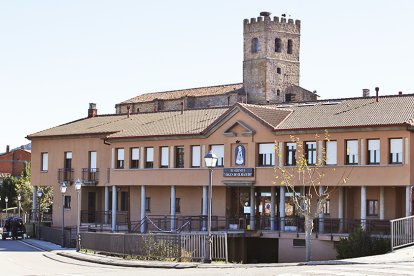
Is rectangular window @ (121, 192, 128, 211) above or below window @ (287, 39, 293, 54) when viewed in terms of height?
below

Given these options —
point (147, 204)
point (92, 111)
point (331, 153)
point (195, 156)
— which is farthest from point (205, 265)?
point (92, 111)

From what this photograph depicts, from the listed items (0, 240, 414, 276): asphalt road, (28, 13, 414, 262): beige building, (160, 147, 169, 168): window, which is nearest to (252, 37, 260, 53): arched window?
(28, 13, 414, 262): beige building

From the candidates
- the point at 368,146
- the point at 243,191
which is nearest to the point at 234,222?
the point at 243,191

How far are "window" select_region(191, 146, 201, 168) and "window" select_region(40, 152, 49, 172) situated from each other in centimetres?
1542

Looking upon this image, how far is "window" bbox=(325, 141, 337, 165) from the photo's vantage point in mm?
43125

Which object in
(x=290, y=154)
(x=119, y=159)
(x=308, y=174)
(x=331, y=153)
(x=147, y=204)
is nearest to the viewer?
(x=308, y=174)

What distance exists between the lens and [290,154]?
4516cm

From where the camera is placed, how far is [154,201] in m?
53.4

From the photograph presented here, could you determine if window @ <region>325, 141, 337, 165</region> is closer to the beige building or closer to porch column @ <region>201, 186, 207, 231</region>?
the beige building

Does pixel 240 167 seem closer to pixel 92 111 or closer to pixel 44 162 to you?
pixel 44 162

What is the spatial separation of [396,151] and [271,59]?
62882 mm

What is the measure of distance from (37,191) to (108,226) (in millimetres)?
9849

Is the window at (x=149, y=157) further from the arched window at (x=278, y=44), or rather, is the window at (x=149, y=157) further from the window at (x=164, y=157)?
the arched window at (x=278, y=44)

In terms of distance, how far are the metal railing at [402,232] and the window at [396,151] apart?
6.91 m
